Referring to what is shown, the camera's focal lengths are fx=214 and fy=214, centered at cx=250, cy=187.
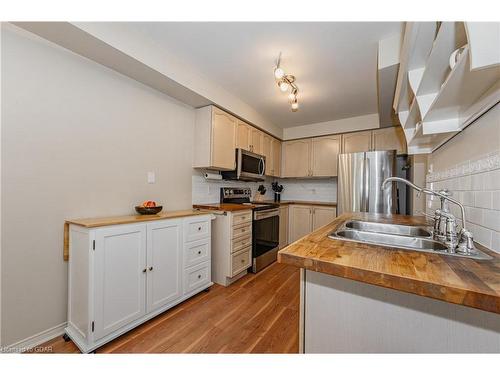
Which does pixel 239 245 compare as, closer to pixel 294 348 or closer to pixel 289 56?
pixel 294 348

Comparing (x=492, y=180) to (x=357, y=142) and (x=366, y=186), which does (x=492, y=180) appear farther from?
(x=357, y=142)

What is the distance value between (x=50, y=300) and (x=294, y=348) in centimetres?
178

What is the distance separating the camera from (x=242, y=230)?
2.63m

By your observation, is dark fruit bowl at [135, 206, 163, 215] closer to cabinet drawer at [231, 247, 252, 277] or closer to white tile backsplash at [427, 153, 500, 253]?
cabinet drawer at [231, 247, 252, 277]

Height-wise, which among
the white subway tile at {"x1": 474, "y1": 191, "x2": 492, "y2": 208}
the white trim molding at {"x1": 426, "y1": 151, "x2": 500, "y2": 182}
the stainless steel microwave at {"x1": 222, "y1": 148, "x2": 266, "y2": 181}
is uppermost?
the stainless steel microwave at {"x1": 222, "y1": 148, "x2": 266, "y2": 181}

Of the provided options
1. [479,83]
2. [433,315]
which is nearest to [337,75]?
Answer: [479,83]

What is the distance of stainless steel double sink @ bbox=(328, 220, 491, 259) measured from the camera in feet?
3.04

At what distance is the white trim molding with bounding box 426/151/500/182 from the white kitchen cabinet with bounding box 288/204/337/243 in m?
2.11

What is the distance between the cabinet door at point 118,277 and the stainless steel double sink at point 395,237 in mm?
1412

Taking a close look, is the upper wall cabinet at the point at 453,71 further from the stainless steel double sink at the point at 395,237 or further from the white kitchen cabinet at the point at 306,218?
the white kitchen cabinet at the point at 306,218

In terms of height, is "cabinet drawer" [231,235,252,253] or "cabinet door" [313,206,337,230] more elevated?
"cabinet door" [313,206,337,230]

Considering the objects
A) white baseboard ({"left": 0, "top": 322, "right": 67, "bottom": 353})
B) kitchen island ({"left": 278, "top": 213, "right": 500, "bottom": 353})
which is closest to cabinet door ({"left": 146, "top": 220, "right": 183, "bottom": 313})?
white baseboard ({"left": 0, "top": 322, "right": 67, "bottom": 353})

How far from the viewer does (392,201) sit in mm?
2787

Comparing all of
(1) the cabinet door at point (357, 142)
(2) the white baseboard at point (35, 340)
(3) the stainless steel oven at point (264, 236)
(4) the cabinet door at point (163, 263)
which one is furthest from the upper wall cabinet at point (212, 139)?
(1) the cabinet door at point (357, 142)
